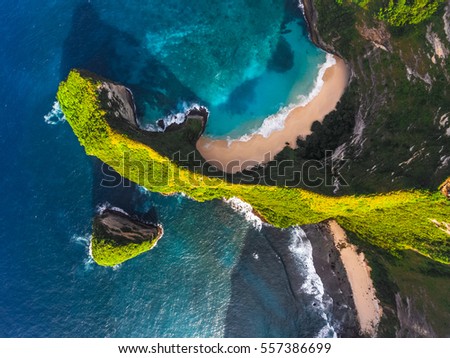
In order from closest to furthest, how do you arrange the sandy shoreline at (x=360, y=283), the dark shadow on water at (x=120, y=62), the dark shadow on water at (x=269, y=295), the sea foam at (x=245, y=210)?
1. the sandy shoreline at (x=360, y=283)
2. the dark shadow on water at (x=269, y=295)
3. the dark shadow on water at (x=120, y=62)
4. the sea foam at (x=245, y=210)

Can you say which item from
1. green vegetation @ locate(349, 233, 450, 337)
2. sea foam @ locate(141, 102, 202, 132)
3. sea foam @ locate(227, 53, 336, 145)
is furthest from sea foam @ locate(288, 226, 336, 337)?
sea foam @ locate(141, 102, 202, 132)

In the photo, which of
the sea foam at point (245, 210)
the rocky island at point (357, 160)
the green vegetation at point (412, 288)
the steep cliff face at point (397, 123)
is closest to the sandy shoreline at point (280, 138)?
the rocky island at point (357, 160)

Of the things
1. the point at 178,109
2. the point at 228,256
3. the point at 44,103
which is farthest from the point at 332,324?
the point at 44,103

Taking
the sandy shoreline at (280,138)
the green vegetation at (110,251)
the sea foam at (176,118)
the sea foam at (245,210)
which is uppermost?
the sea foam at (176,118)

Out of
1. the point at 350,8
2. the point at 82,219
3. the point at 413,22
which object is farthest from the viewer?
the point at 82,219

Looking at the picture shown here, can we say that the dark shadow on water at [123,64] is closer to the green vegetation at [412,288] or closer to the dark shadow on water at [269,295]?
the dark shadow on water at [269,295]
